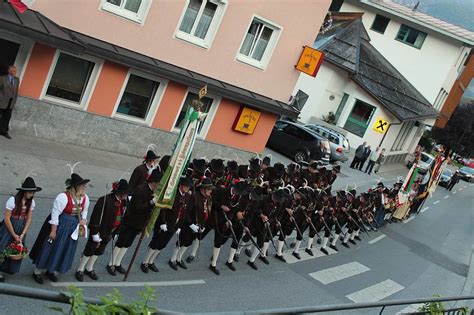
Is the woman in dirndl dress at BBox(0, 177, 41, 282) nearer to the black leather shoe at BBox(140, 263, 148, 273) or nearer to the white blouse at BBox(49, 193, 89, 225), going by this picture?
the white blouse at BBox(49, 193, 89, 225)

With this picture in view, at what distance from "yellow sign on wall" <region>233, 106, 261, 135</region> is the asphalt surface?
15.1 feet

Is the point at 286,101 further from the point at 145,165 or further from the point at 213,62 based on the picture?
the point at 145,165

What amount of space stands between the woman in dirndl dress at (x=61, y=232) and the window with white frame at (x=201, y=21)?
395 inches

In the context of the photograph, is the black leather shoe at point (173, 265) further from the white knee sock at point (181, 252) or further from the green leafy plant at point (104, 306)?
the green leafy plant at point (104, 306)

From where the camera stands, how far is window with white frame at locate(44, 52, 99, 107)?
595 inches

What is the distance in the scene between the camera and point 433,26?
42.8 metres

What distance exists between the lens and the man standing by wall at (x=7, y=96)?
13464mm

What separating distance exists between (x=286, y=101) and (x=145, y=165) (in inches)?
440

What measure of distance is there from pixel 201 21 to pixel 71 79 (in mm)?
4768

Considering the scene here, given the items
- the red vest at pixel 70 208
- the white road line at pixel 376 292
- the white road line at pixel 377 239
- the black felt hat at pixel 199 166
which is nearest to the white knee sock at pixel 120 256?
the red vest at pixel 70 208

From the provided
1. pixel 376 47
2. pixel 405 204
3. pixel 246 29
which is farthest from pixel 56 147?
pixel 376 47

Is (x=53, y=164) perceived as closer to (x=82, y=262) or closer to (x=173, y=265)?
(x=173, y=265)

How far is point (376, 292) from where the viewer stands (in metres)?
14.4

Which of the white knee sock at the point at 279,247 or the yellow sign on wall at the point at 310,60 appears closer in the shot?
the white knee sock at the point at 279,247
